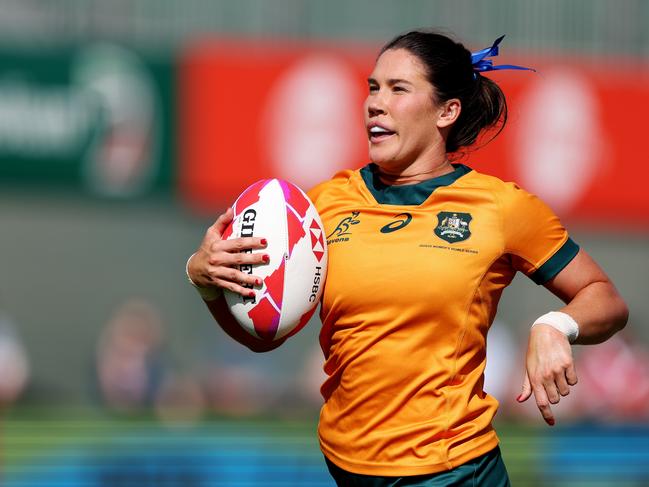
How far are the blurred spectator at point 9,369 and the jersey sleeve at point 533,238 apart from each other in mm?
8217

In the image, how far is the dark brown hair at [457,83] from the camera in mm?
3674

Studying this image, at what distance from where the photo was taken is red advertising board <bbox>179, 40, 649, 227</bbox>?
12125 mm

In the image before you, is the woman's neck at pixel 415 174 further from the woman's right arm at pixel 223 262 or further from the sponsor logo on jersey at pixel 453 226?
the woman's right arm at pixel 223 262

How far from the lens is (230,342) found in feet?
40.2

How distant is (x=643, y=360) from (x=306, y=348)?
3.63 meters

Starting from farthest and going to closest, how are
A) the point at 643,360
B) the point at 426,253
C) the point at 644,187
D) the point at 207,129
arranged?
the point at 644,187
the point at 207,129
the point at 643,360
the point at 426,253

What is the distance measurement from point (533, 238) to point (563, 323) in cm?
31

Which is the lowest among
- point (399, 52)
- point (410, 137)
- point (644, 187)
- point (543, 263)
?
point (644, 187)

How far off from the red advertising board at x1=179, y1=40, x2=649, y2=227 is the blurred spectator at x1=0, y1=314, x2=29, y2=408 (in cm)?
228

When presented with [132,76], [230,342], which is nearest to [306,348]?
[230,342]

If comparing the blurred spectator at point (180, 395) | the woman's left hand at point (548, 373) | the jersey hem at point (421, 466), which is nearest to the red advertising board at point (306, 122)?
Result: the blurred spectator at point (180, 395)

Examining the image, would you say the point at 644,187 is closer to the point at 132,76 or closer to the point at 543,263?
the point at 132,76

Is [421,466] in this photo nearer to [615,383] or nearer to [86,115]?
[615,383]

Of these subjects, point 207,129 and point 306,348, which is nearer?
point 207,129
